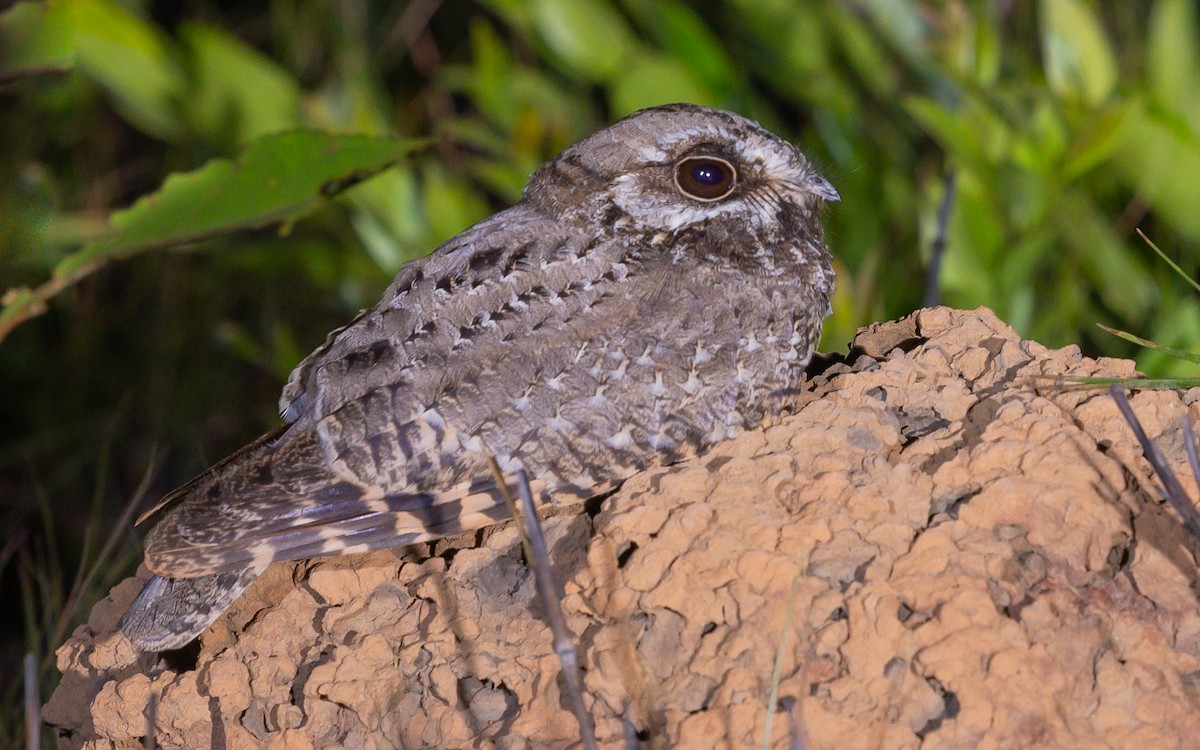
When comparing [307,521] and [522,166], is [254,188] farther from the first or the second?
[522,166]

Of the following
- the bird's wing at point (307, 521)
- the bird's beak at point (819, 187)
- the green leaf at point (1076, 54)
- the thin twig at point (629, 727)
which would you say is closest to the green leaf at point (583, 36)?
the green leaf at point (1076, 54)

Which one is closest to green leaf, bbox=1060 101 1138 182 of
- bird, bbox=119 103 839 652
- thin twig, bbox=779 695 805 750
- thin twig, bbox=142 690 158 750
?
bird, bbox=119 103 839 652

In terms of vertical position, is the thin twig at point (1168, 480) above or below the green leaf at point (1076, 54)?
below

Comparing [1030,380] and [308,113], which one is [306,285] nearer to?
[308,113]

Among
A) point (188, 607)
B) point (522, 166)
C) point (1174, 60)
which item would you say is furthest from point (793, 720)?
point (522, 166)

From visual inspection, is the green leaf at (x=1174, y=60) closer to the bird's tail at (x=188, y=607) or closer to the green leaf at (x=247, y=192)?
the green leaf at (x=247, y=192)

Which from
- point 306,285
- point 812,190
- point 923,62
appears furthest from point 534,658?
point 306,285

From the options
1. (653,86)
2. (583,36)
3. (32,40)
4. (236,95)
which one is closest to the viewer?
(32,40)
